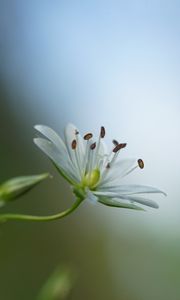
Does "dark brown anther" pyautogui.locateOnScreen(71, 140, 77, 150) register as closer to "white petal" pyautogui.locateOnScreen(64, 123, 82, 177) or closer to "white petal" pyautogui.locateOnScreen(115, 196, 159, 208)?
"white petal" pyautogui.locateOnScreen(64, 123, 82, 177)

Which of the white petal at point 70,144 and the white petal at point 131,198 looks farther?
the white petal at point 70,144

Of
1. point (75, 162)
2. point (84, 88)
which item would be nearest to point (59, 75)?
point (84, 88)

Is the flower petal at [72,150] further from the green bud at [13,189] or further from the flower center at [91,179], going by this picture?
the green bud at [13,189]

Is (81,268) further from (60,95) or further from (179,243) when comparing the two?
(60,95)

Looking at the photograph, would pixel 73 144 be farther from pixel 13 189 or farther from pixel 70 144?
pixel 13 189

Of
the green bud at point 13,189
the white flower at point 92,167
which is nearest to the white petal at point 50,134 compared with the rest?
the white flower at point 92,167

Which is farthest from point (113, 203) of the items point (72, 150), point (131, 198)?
point (72, 150)
